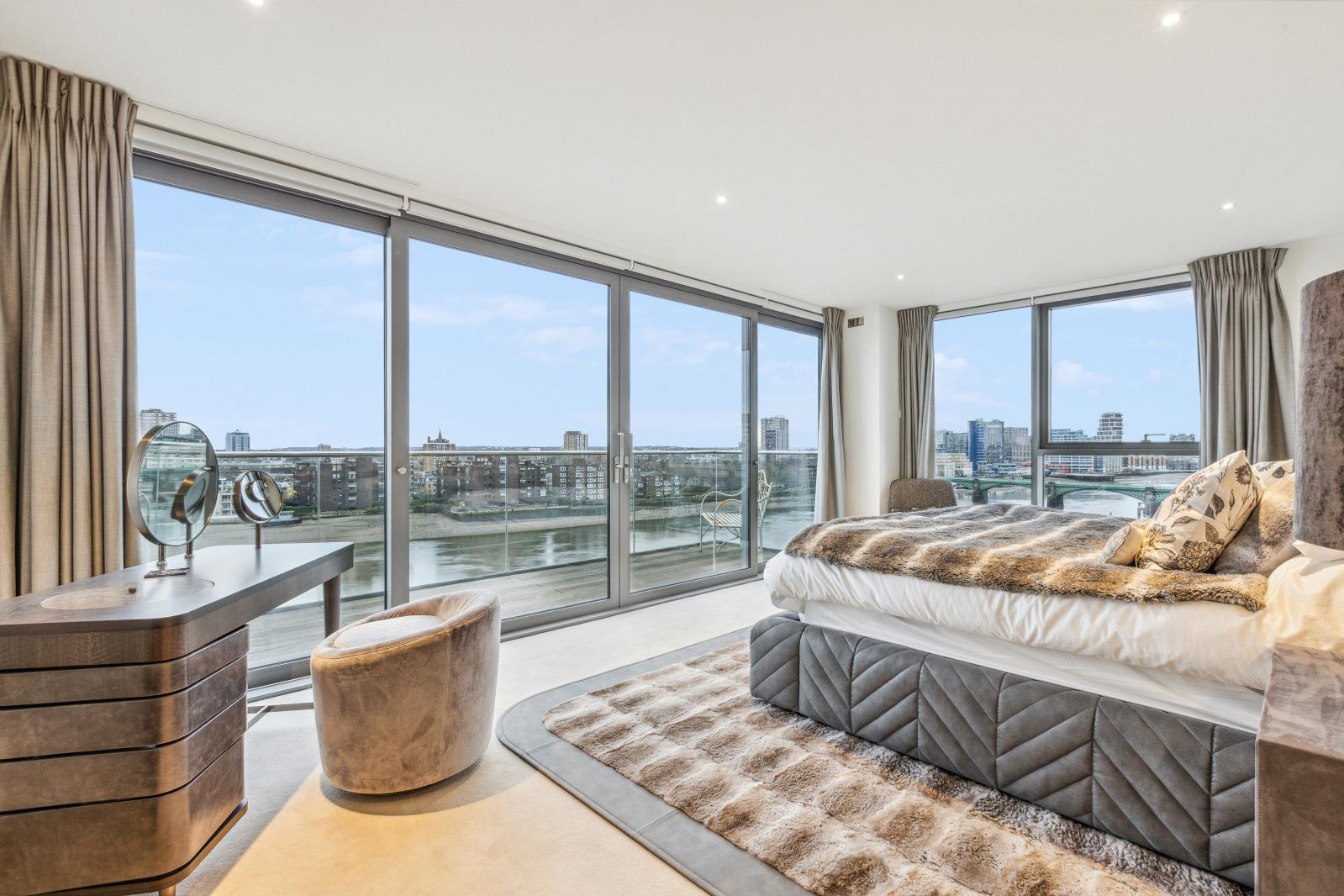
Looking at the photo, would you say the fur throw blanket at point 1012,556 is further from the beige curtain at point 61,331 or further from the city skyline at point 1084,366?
the beige curtain at point 61,331

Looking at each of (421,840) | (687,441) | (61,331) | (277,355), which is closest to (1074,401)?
(687,441)

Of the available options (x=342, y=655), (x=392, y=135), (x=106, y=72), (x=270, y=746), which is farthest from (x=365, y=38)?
(x=270, y=746)

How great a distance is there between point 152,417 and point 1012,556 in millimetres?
3338

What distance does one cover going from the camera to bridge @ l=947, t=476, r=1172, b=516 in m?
4.62

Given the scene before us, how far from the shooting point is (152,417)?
2592 mm

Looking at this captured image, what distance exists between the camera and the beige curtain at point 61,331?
6.96 ft

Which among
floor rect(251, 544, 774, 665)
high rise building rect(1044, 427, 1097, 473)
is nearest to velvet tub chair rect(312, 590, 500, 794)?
floor rect(251, 544, 774, 665)

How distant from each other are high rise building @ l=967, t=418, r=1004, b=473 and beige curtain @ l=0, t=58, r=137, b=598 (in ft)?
18.5

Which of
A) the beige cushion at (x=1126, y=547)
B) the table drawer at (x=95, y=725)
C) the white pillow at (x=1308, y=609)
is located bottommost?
the table drawer at (x=95, y=725)

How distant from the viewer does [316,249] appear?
3.10 m

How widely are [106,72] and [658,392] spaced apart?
3.16 m

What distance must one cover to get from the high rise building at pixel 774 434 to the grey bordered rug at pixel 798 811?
9.77 ft

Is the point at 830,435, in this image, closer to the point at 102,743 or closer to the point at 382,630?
the point at 382,630

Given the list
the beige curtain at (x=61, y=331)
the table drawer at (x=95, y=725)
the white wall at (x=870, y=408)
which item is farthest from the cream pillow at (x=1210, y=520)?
the white wall at (x=870, y=408)
